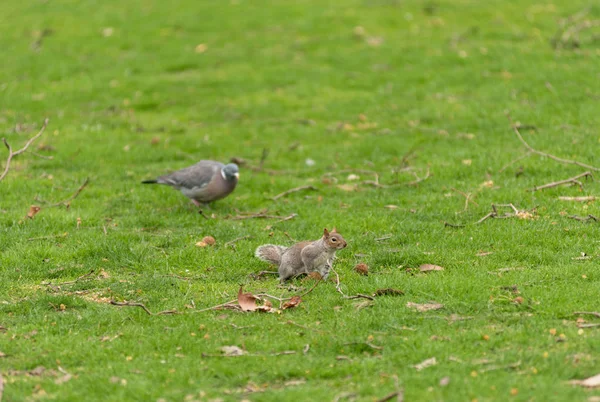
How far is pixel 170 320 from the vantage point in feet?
24.4

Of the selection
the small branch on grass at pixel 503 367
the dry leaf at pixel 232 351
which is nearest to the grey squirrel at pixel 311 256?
the dry leaf at pixel 232 351

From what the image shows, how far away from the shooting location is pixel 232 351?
22.1 feet

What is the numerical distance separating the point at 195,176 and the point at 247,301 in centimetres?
412

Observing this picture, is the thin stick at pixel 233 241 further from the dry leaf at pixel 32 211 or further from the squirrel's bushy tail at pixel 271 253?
the dry leaf at pixel 32 211

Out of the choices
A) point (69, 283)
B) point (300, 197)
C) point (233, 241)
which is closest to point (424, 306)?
point (233, 241)

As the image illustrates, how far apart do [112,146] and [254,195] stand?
384 cm

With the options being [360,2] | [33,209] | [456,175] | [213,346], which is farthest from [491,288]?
[360,2]

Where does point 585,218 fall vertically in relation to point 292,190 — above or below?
above

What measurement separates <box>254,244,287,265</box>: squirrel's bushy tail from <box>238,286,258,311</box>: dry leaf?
3.49 feet

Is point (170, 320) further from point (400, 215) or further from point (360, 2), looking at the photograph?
point (360, 2)

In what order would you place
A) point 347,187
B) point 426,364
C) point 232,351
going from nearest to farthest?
point 426,364
point 232,351
point 347,187

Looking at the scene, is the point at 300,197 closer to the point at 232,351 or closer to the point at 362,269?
the point at 362,269

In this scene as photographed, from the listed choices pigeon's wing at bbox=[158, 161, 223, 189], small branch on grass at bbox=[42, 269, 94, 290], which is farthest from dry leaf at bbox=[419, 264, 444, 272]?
pigeon's wing at bbox=[158, 161, 223, 189]

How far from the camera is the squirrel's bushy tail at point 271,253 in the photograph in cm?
866
